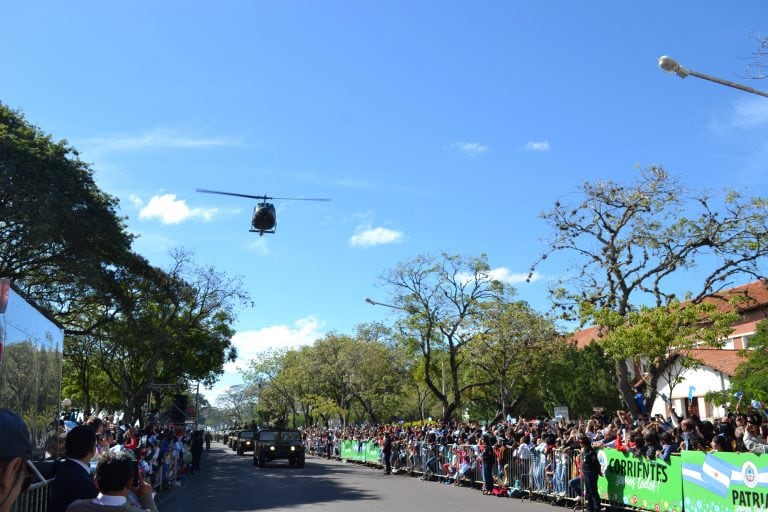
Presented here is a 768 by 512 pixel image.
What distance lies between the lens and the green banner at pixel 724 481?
408 inches

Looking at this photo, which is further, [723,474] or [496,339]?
[496,339]

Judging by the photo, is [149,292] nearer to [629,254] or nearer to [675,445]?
[629,254]

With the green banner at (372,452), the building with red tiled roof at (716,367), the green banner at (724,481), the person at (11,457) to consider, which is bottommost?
the green banner at (372,452)

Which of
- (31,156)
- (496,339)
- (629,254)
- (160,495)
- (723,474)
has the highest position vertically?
(31,156)

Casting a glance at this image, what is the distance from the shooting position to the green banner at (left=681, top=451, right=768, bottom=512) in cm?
1035

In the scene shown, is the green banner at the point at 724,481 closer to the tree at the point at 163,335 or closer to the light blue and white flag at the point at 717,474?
the light blue and white flag at the point at 717,474

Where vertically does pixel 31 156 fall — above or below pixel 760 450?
above

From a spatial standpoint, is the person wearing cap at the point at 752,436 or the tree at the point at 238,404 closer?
the person wearing cap at the point at 752,436

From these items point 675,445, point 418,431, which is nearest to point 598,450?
point 675,445

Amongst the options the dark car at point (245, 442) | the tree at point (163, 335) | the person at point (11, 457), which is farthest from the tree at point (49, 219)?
the dark car at point (245, 442)

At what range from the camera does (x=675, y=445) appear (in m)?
12.9

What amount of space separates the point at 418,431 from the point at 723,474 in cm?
1826

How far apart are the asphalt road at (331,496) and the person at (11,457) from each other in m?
13.0

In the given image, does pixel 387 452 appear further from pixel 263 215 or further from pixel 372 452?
pixel 263 215
